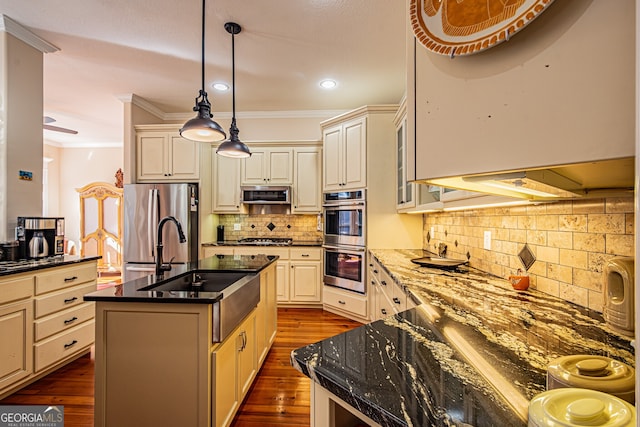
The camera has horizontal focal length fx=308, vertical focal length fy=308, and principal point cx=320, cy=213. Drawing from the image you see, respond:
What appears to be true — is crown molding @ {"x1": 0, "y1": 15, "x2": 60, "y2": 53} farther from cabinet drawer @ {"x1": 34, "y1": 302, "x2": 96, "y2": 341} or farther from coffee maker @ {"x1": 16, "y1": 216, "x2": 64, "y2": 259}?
cabinet drawer @ {"x1": 34, "y1": 302, "x2": 96, "y2": 341}

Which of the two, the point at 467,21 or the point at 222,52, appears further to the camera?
the point at 222,52

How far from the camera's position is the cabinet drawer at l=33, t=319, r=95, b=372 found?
7.48 ft

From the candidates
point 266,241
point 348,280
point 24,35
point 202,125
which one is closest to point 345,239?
point 348,280

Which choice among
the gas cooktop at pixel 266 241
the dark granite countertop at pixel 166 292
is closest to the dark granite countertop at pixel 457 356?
the dark granite countertop at pixel 166 292

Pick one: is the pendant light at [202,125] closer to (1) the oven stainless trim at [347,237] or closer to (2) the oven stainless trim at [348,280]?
(1) the oven stainless trim at [347,237]

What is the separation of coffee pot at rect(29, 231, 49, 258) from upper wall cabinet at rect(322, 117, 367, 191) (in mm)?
2860

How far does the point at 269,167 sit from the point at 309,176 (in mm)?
598

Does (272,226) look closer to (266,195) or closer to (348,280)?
(266,195)

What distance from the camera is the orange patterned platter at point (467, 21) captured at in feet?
1.55

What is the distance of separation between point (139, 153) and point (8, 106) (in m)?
1.58

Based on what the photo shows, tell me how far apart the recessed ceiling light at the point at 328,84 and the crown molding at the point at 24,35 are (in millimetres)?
2671

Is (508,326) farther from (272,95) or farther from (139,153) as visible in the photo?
(139,153)

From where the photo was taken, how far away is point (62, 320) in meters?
2.46

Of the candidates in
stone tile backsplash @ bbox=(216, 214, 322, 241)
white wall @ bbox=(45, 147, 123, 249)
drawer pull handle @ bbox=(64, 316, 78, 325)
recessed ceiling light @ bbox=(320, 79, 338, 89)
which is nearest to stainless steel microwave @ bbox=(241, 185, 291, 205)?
stone tile backsplash @ bbox=(216, 214, 322, 241)
